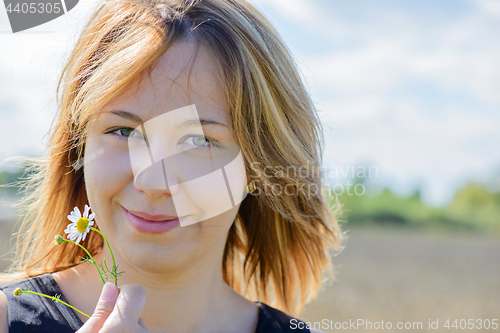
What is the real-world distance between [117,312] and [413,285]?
637 centimetres

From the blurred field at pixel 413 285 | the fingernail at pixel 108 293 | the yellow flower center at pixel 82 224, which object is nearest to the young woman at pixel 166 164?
the fingernail at pixel 108 293

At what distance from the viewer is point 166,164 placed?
132 cm

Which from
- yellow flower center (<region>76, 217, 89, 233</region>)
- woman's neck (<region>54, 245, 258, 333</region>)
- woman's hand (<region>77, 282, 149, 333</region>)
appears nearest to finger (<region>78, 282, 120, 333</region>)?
woman's hand (<region>77, 282, 149, 333</region>)

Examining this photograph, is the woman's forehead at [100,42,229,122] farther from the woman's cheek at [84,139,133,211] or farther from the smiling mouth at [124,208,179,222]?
the smiling mouth at [124,208,179,222]

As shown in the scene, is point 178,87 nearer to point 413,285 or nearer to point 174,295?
point 174,295

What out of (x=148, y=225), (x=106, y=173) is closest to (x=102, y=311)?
(x=148, y=225)

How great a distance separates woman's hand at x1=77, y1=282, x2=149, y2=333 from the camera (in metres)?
0.96

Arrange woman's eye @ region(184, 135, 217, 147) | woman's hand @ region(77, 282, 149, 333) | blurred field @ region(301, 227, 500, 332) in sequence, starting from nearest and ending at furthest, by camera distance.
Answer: woman's hand @ region(77, 282, 149, 333) → woman's eye @ region(184, 135, 217, 147) → blurred field @ region(301, 227, 500, 332)

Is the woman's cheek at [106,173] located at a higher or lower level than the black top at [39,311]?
higher

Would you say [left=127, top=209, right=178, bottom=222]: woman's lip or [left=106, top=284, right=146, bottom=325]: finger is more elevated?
[left=127, top=209, right=178, bottom=222]: woman's lip

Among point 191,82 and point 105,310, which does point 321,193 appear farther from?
point 105,310

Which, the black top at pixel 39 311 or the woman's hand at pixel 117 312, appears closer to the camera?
the woman's hand at pixel 117 312

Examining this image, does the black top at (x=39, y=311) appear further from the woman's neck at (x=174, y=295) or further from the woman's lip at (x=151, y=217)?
the woman's lip at (x=151, y=217)

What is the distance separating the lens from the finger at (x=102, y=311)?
3.20 feet
